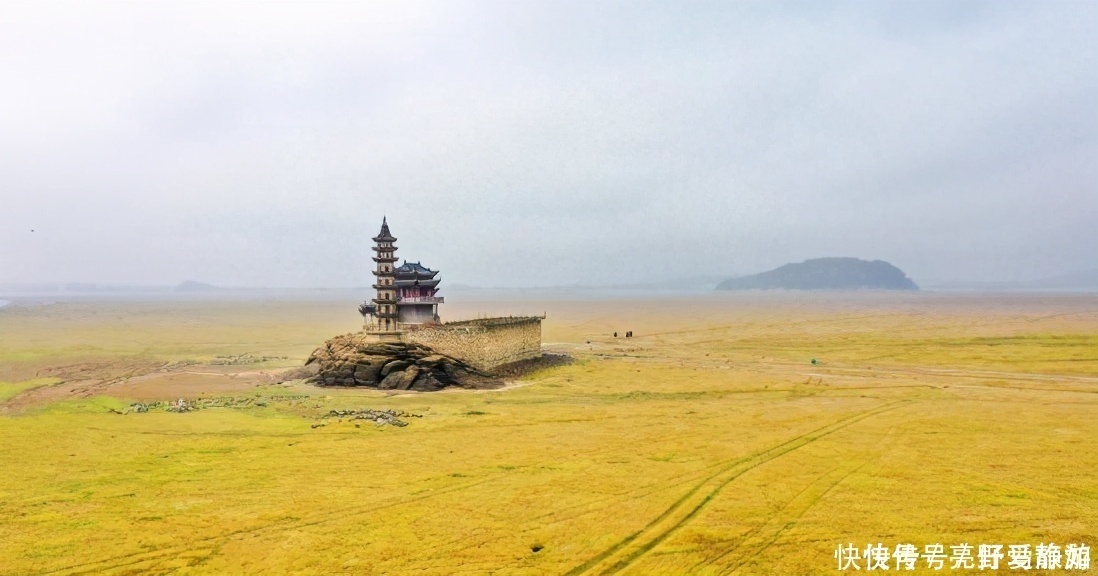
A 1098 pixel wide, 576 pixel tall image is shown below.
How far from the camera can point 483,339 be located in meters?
43.9

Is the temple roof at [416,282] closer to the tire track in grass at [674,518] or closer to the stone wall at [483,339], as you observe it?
the stone wall at [483,339]

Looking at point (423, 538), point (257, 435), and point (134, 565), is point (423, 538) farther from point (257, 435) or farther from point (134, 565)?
point (257, 435)

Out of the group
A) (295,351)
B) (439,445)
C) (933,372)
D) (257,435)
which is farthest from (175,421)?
(933,372)

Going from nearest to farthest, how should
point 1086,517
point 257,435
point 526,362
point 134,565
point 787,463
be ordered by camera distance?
point 134,565 < point 1086,517 < point 787,463 < point 257,435 < point 526,362

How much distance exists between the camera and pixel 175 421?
28250 mm

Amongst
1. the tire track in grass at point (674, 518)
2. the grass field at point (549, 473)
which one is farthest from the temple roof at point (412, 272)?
the tire track in grass at point (674, 518)

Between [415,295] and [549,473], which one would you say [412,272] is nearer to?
[415,295]

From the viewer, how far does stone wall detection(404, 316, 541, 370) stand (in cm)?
4119

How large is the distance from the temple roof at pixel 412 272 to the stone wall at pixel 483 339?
6.59m

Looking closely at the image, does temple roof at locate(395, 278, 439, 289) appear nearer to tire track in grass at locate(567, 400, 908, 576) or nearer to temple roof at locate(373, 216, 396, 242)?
temple roof at locate(373, 216, 396, 242)

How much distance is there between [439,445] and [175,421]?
14081 millimetres

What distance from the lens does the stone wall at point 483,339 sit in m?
41.2

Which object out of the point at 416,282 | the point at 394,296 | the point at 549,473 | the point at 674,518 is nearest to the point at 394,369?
the point at 394,296

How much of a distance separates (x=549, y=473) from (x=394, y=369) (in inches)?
849
